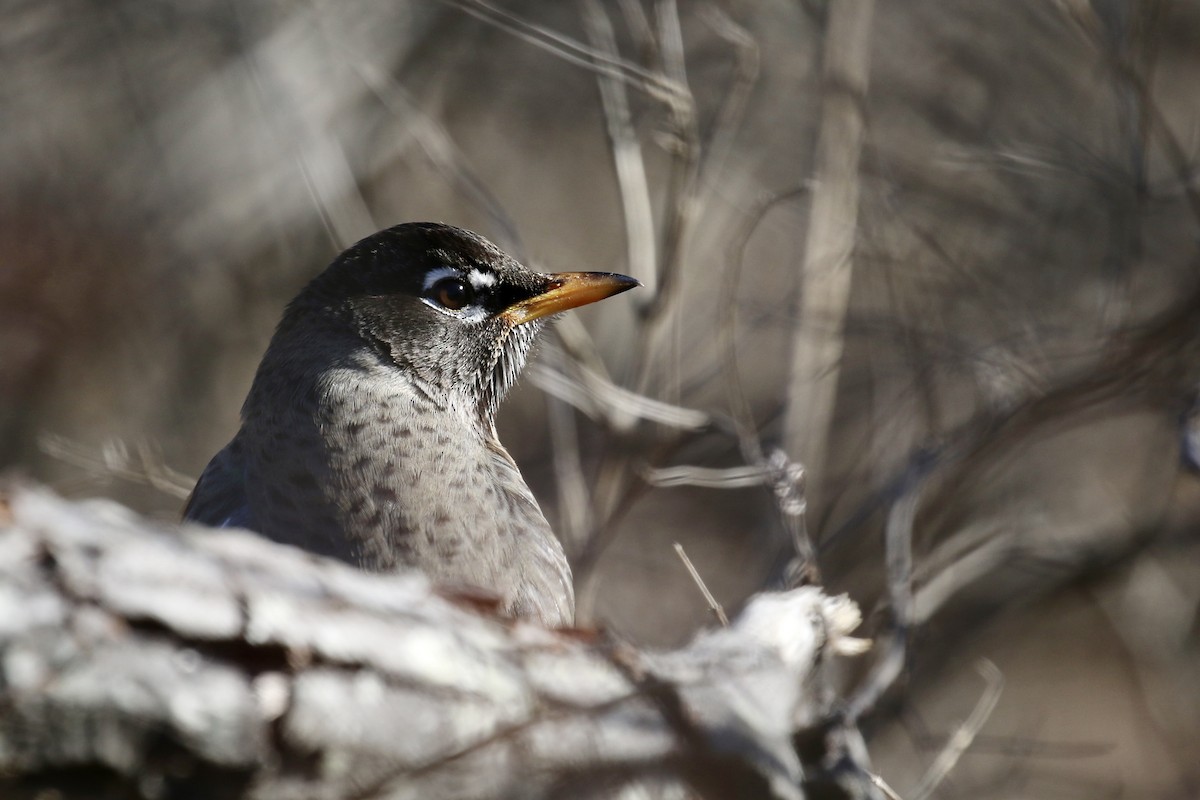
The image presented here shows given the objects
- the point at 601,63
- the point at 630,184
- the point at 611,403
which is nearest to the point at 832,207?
the point at 630,184

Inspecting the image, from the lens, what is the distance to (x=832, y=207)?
571cm

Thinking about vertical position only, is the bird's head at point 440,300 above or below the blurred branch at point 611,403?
above

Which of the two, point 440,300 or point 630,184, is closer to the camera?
point 440,300

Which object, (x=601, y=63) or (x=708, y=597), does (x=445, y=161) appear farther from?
(x=708, y=597)

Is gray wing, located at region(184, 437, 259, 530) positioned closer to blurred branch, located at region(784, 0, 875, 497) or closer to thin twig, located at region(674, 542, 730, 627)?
thin twig, located at region(674, 542, 730, 627)

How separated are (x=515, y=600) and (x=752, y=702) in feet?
4.51

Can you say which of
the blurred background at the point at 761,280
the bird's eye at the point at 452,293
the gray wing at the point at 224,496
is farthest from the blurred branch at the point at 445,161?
the gray wing at the point at 224,496

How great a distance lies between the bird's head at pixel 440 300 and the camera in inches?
163

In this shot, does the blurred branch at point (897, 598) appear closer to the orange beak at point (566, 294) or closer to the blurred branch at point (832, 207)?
the orange beak at point (566, 294)

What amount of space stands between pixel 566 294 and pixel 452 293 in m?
0.39

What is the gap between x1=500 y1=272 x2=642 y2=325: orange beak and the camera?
426 centimetres

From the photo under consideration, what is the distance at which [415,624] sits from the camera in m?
2.07

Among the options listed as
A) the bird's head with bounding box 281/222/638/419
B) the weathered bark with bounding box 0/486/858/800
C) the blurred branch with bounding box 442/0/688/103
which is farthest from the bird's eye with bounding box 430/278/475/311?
the weathered bark with bounding box 0/486/858/800

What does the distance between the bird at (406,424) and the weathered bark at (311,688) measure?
3.27 feet
